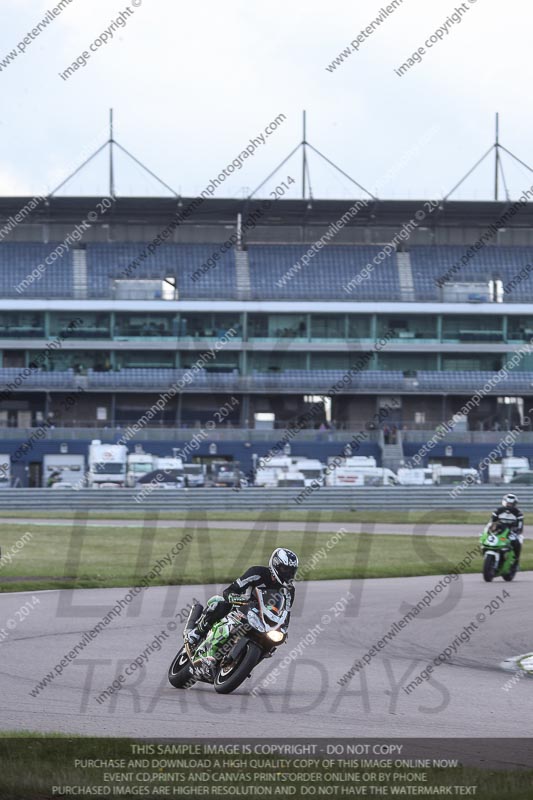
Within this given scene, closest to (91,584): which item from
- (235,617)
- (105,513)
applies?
(235,617)

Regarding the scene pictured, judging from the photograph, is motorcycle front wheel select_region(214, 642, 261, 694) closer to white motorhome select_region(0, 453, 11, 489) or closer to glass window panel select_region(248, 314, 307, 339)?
white motorhome select_region(0, 453, 11, 489)

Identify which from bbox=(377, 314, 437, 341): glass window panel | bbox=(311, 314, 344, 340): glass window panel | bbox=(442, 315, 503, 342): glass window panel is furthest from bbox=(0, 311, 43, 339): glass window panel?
bbox=(442, 315, 503, 342): glass window panel

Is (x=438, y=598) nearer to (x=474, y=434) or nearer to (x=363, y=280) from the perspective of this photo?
(x=474, y=434)

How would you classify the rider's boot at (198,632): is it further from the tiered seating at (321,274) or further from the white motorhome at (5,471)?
the tiered seating at (321,274)

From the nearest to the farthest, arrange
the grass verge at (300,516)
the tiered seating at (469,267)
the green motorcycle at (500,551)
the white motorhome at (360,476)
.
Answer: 1. the green motorcycle at (500,551)
2. the grass verge at (300,516)
3. the white motorhome at (360,476)
4. the tiered seating at (469,267)

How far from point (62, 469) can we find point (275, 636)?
4467 centimetres

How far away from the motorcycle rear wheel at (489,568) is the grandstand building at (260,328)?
38.3 m

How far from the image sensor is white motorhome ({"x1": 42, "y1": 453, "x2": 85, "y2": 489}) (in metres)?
52.8

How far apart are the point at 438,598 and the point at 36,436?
39.1 meters

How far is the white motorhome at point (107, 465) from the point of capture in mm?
49625

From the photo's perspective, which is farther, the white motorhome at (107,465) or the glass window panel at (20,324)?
the glass window panel at (20,324)

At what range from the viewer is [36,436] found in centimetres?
5559

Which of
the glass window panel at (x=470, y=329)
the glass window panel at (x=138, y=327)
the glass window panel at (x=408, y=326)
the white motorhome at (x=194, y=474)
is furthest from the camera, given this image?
the glass window panel at (x=470, y=329)

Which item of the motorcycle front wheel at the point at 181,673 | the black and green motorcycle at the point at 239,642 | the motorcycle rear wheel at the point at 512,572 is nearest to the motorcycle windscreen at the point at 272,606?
the black and green motorcycle at the point at 239,642
